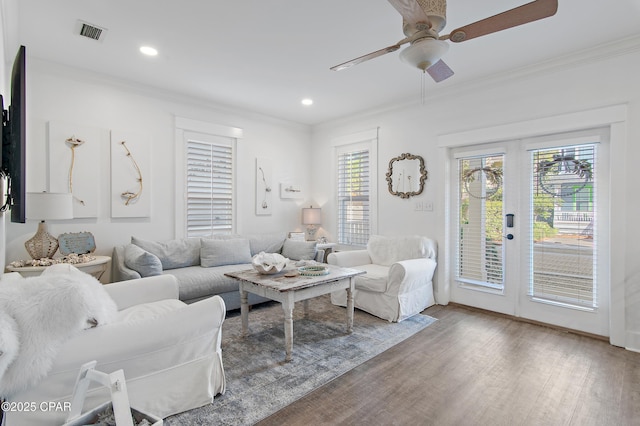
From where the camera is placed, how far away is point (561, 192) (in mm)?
3266

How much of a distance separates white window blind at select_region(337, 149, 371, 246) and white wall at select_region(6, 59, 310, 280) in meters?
0.84

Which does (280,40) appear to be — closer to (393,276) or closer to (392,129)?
(392,129)

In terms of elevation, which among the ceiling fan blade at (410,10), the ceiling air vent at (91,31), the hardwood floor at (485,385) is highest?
the ceiling air vent at (91,31)

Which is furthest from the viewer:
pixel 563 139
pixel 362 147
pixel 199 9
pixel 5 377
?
pixel 362 147

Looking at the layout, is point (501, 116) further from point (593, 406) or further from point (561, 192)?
point (593, 406)

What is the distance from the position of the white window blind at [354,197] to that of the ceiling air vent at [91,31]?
338 cm

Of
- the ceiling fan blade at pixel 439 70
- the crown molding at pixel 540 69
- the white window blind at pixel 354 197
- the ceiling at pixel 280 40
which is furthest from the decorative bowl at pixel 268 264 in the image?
the crown molding at pixel 540 69

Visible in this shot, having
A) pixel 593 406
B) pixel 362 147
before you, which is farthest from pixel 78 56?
pixel 593 406

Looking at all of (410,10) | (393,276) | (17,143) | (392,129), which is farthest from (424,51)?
(392,129)

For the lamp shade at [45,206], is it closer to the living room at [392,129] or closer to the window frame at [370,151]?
the living room at [392,129]

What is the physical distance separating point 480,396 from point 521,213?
2.12 m

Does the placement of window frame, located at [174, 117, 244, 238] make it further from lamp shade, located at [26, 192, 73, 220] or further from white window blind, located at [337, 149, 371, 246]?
white window blind, located at [337, 149, 371, 246]

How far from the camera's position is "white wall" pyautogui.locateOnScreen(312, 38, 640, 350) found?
2.85 metres

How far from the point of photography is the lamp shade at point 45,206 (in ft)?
9.19
